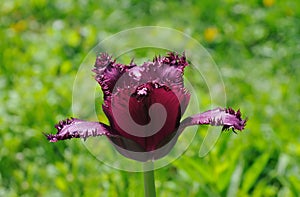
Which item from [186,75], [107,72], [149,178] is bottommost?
[149,178]

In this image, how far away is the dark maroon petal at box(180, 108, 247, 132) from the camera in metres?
1.27

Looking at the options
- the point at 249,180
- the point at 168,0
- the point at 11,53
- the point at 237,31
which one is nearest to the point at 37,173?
the point at 249,180

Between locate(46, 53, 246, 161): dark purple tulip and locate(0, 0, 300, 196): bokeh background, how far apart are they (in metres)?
0.75

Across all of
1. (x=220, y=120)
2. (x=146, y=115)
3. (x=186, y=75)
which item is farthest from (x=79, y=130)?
(x=186, y=75)

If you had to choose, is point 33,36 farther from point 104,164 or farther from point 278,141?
point 278,141

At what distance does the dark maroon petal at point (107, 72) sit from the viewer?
1313 millimetres

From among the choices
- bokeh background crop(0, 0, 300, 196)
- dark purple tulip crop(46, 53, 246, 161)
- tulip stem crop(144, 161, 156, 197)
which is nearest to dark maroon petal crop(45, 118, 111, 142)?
dark purple tulip crop(46, 53, 246, 161)

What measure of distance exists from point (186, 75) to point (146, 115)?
207 centimetres

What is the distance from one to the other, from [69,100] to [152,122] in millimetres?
1770

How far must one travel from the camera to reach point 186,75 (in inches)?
131

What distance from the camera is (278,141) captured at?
2604 mm

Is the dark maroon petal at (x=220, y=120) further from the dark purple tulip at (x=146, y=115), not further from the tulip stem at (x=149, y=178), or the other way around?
the tulip stem at (x=149, y=178)

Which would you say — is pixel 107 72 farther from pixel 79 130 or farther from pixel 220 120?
pixel 220 120

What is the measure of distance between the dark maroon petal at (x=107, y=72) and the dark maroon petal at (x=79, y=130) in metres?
0.08
